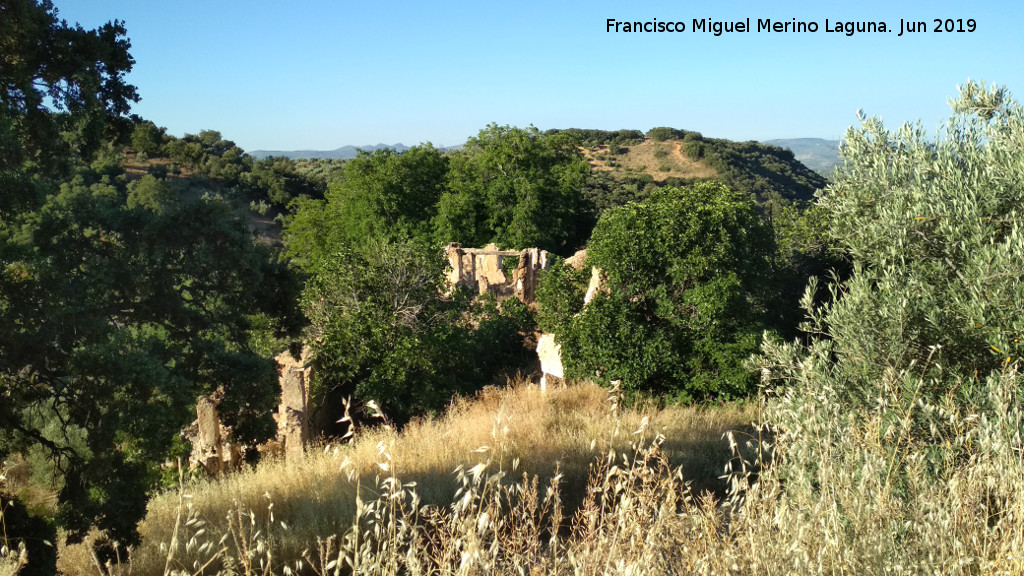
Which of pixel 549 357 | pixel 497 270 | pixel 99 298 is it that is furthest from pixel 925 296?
pixel 497 270

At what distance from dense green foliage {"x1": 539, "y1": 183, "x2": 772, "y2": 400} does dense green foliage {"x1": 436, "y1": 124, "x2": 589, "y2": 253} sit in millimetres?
13052

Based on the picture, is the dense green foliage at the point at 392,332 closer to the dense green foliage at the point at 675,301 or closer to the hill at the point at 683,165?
the dense green foliage at the point at 675,301

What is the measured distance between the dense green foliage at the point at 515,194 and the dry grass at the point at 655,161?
1194 inches

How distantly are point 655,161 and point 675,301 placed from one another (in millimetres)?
58938

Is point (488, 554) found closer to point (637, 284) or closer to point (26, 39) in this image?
point (26, 39)

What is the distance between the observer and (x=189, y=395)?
18.0 ft

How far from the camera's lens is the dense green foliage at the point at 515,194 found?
89.2ft

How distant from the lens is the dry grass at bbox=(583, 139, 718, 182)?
207ft

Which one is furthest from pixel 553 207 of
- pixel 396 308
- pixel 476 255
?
pixel 396 308

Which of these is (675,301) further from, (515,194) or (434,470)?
(515,194)

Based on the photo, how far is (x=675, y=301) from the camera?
42.4ft

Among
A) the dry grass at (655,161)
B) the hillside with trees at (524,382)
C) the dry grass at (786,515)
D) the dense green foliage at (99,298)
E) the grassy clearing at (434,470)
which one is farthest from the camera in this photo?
the dry grass at (655,161)

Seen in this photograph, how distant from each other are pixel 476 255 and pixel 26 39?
15.5 m

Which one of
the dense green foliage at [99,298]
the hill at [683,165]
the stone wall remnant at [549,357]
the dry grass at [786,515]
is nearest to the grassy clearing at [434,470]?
the dry grass at [786,515]
